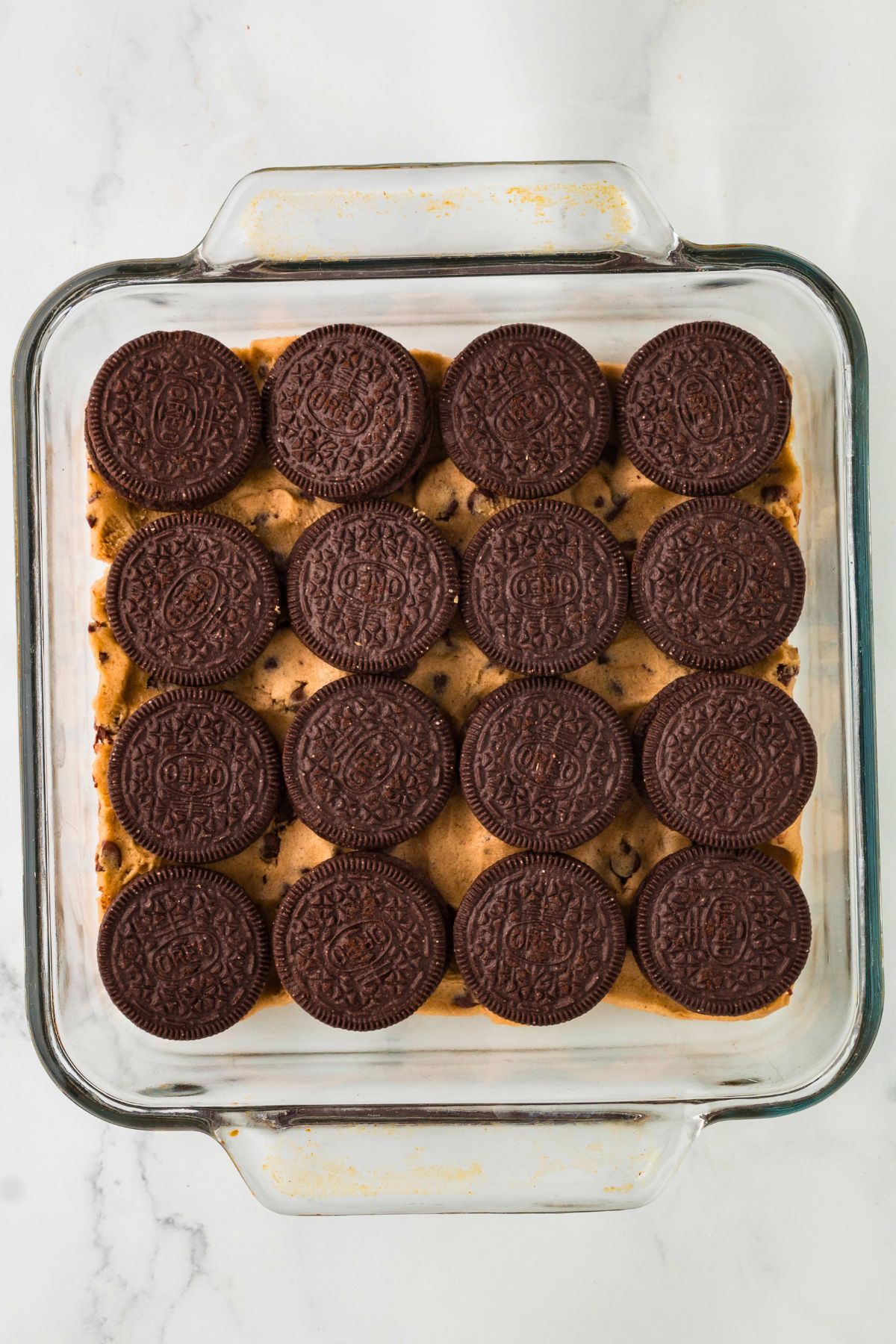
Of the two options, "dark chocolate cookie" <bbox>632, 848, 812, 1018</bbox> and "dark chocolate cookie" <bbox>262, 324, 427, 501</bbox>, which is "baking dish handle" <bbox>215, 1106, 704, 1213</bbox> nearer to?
"dark chocolate cookie" <bbox>632, 848, 812, 1018</bbox>

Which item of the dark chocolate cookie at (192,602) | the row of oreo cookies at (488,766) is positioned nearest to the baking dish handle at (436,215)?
the dark chocolate cookie at (192,602)

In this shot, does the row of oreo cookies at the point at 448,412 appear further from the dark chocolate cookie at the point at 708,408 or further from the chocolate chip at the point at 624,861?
the chocolate chip at the point at 624,861

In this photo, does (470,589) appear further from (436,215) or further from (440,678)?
(436,215)

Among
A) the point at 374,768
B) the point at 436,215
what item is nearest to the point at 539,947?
the point at 374,768

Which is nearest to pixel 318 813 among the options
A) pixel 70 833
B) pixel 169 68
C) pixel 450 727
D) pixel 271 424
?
pixel 450 727

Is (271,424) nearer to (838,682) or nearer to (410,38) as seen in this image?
(410,38)

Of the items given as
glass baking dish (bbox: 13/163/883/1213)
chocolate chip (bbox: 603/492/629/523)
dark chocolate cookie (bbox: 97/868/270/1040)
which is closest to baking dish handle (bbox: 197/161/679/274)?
glass baking dish (bbox: 13/163/883/1213)
